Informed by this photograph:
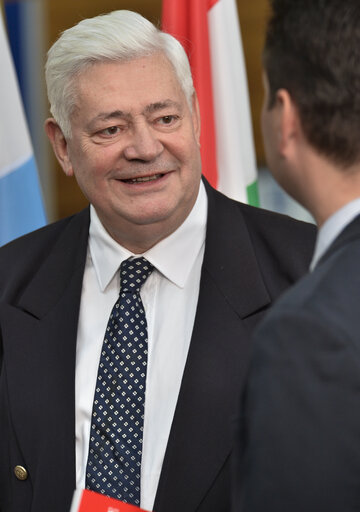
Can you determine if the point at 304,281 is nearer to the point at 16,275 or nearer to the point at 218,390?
the point at 218,390

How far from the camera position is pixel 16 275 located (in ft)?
7.16

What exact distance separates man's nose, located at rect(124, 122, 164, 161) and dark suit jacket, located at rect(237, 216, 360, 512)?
0.98m

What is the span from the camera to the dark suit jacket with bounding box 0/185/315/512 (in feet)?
6.08

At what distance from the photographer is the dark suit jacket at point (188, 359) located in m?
1.85

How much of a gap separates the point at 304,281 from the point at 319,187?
13 centimetres

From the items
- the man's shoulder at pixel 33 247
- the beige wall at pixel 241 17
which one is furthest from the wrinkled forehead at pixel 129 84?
the beige wall at pixel 241 17

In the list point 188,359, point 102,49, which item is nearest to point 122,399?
point 188,359

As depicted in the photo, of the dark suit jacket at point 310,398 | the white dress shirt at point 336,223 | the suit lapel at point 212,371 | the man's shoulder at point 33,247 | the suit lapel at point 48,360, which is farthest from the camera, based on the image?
the man's shoulder at point 33,247

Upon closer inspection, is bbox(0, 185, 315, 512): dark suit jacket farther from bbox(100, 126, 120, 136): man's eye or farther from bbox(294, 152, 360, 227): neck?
bbox(294, 152, 360, 227): neck

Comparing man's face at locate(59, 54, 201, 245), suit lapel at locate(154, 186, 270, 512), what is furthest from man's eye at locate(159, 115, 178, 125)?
suit lapel at locate(154, 186, 270, 512)

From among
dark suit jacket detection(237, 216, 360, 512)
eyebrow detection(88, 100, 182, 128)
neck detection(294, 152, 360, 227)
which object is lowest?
dark suit jacket detection(237, 216, 360, 512)

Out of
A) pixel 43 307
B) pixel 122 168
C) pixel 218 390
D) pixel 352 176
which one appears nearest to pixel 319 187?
pixel 352 176

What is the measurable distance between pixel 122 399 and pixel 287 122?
3.15 ft

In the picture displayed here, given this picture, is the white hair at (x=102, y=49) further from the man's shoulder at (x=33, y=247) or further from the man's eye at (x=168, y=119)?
the man's shoulder at (x=33, y=247)
